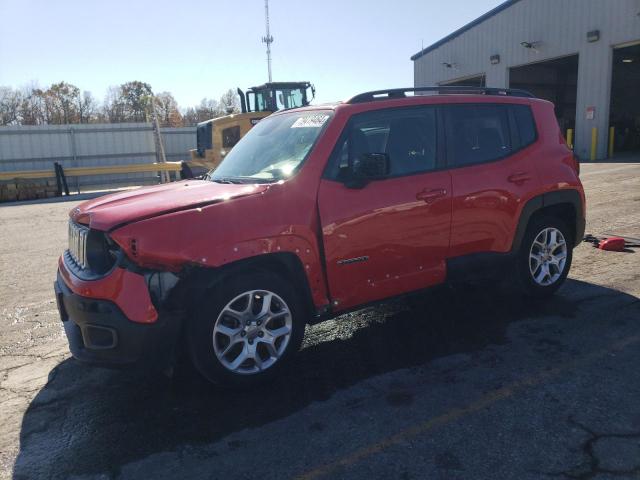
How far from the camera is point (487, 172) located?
4.31m

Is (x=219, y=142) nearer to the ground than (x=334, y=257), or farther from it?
farther from it

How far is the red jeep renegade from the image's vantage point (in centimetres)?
302

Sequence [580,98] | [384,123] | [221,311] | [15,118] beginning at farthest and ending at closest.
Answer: [15,118]
[580,98]
[384,123]
[221,311]

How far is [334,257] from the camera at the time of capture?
11.6 ft

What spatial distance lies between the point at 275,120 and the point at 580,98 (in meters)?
22.7

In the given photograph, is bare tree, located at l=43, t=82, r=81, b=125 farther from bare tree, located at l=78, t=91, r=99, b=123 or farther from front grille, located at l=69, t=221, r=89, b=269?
front grille, located at l=69, t=221, r=89, b=269

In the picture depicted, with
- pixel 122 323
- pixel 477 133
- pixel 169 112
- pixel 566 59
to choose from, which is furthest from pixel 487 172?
pixel 169 112

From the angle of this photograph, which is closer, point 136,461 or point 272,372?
point 136,461

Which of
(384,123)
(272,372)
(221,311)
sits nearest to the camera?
(221,311)

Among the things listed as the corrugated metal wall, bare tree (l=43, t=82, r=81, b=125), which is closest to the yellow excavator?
the corrugated metal wall

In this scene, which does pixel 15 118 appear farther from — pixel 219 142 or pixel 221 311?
pixel 221 311

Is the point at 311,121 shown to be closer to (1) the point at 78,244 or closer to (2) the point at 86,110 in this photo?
(1) the point at 78,244

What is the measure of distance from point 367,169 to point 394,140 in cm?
60

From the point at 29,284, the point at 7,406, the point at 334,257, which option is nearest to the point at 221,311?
the point at 334,257
